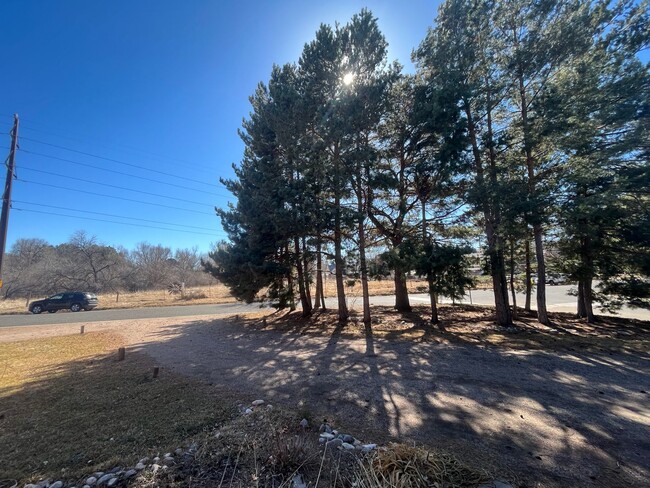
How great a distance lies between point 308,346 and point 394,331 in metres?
3.09

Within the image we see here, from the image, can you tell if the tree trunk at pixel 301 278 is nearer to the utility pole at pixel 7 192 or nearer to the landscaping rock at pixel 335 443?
the landscaping rock at pixel 335 443

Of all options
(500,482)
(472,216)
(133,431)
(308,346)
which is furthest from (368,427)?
(472,216)

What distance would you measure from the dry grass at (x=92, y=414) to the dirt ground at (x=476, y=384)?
2.74ft

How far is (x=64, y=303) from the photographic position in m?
19.8

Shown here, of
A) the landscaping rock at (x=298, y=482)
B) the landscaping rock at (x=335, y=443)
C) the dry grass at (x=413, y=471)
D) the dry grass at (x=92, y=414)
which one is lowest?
the dry grass at (x=92, y=414)

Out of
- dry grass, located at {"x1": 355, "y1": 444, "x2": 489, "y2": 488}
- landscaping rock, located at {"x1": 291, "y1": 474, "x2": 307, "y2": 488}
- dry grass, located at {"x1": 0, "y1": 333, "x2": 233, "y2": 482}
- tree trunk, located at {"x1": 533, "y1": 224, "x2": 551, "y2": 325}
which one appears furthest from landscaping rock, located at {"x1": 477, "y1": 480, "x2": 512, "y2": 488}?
tree trunk, located at {"x1": 533, "y1": 224, "x2": 551, "y2": 325}

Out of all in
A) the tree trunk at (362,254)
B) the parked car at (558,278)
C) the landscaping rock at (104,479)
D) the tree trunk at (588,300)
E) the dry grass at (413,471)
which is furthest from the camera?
the parked car at (558,278)

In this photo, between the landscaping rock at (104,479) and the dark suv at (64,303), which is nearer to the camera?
the landscaping rock at (104,479)

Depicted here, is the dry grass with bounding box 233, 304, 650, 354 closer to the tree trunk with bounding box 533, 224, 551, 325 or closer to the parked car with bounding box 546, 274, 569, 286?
the tree trunk with bounding box 533, 224, 551, 325

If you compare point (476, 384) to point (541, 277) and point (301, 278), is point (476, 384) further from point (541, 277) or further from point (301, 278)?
point (301, 278)

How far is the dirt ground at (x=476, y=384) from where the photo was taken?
2705 mm

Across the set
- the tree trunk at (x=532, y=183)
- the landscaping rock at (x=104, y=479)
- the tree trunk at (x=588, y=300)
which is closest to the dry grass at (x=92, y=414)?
the landscaping rock at (x=104, y=479)

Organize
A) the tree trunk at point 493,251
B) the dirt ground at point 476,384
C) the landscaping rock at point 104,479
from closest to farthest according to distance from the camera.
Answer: the landscaping rock at point 104,479 → the dirt ground at point 476,384 → the tree trunk at point 493,251

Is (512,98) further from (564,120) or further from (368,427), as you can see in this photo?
(368,427)
